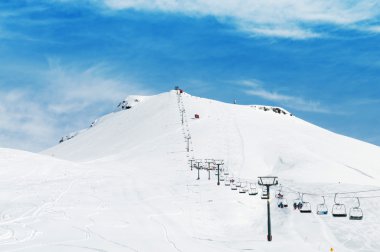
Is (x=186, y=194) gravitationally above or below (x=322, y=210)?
above

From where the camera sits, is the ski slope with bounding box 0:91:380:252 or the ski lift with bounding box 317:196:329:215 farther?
the ski lift with bounding box 317:196:329:215

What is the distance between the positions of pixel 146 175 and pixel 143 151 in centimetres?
2993

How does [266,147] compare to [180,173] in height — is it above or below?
above

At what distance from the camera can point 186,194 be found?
173 ft

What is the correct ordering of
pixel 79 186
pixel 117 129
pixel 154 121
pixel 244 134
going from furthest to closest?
1. pixel 117 129
2. pixel 154 121
3. pixel 244 134
4. pixel 79 186

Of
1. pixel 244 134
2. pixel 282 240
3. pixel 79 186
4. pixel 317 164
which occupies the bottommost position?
pixel 282 240

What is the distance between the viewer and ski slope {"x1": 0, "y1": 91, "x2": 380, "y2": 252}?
104 feet

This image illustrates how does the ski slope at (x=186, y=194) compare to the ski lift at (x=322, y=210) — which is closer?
the ski slope at (x=186, y=194)

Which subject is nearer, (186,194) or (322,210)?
(322,210)

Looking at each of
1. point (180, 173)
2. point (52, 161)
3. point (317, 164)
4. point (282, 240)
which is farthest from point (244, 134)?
point (282, 240)

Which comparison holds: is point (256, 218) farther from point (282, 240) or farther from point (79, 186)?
point (79, 186)

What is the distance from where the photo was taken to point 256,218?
4359 centimetres

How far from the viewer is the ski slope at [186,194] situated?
1244 inches

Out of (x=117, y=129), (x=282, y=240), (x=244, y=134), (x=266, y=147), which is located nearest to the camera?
(x=282, y=240)
